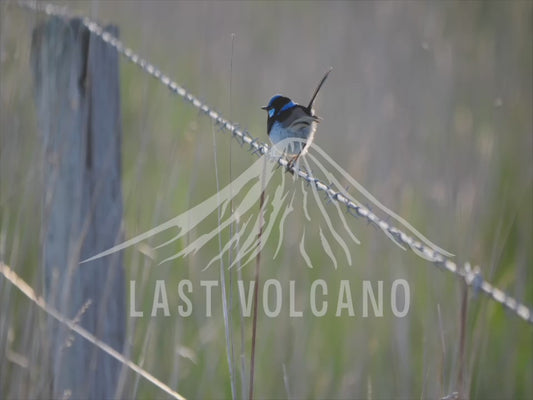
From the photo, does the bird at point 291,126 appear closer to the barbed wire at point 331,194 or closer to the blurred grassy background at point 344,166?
Answer: the blurred grassy background at point 344,166

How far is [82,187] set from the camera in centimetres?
198

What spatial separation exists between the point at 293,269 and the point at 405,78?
1321mm

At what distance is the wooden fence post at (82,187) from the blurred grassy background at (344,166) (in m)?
0.07

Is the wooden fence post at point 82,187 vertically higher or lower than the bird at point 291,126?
lower

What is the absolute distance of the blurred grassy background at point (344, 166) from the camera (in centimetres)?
222

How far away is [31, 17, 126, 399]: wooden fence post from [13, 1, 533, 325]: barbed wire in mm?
73

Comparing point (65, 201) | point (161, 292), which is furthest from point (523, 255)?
point (65, 201)

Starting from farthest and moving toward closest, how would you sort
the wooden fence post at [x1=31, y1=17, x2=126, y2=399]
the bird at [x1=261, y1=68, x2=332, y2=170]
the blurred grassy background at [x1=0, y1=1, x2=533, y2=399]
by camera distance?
the bird at [x1=261, y1=68, x2=332, y2=170]
the blurred grassy background at [x1=0, y1=1, x2=533, y2=399]
the wooden fence post at [x1=31, y1=17, x2=126, y2=399]

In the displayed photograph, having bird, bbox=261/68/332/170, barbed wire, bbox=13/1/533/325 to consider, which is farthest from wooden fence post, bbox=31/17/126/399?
bird, bbox=261/68/332/170

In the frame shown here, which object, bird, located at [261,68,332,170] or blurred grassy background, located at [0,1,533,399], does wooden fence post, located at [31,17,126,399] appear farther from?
bird, located at [261,68,332,170]

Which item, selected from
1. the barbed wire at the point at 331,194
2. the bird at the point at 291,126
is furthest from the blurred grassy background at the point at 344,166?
the bird at the point at 291,126

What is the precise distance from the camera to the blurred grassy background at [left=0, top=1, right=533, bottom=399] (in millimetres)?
2219

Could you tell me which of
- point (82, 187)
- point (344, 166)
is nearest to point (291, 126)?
point (344, 166)

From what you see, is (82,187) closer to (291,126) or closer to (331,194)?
(331,194)
